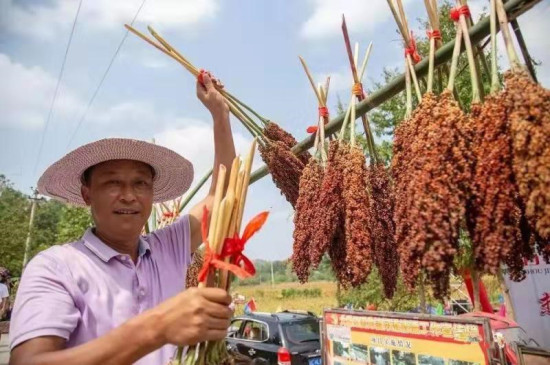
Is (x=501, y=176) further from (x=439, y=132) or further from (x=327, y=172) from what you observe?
(x=327, y=172)

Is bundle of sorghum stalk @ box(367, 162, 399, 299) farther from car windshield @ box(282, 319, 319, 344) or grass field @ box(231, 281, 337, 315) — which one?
grass field @ box(231, 281, 337, 315)

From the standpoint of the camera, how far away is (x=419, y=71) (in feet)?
5.90

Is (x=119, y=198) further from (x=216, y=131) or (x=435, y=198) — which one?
(x=435, y=198)

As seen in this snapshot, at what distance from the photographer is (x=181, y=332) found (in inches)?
47.1

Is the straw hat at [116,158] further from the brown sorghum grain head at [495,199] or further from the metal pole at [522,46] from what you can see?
the metal pole at [522,46]

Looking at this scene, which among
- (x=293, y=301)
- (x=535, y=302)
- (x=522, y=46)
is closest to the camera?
(x=522, y=46)

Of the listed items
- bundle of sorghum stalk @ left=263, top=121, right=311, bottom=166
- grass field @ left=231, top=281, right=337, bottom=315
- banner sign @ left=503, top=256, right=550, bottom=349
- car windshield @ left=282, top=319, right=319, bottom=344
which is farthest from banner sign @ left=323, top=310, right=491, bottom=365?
grass field @ left=231, top=281, right=337, bottom=315

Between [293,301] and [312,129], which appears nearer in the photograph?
[312,129]

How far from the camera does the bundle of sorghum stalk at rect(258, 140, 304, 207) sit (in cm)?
228

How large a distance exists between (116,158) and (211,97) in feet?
1.87

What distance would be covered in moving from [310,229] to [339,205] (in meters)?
0.16

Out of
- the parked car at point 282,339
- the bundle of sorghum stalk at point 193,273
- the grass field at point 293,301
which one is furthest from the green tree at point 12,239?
the bundle of sorghum stalk at point 193,273

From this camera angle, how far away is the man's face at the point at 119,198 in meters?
1.84

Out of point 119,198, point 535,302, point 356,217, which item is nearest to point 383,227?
point 356,217
